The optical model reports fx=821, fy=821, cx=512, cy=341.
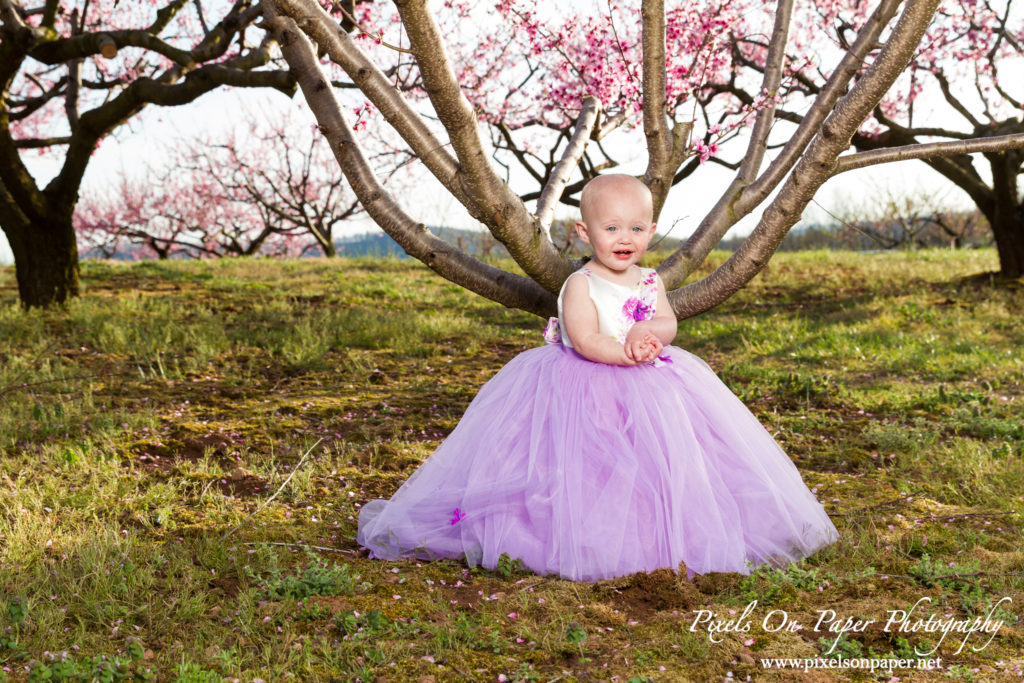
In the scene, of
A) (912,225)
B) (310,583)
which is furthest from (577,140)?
(912,225)

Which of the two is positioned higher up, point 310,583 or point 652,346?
point 652,346

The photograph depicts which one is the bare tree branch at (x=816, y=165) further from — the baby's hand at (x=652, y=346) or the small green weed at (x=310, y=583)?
the small green weed at (x=310, y=583)

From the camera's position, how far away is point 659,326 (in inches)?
143

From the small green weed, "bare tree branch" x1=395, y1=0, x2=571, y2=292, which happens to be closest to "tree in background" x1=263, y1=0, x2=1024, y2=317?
"bare tree branch" x1=395, y1=0, x2=571, y2=292

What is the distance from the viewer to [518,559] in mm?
3334

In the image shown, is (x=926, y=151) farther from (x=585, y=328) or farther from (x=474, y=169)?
(x=474, y=169)

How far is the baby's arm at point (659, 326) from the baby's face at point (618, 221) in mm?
258

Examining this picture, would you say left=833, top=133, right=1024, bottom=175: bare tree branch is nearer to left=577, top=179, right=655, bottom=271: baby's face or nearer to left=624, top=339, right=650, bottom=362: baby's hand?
left=577, top=179, right=655, bottom=271: baby's face

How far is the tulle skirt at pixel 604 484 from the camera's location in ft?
10.7

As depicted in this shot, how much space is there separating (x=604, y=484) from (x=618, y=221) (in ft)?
3.61

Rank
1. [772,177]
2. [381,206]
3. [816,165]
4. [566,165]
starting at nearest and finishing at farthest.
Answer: [816,165]
[381,206]
[772,177]
[566,165]

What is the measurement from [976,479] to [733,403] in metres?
1.71

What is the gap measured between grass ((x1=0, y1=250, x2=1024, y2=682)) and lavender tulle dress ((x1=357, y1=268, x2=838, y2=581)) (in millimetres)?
142

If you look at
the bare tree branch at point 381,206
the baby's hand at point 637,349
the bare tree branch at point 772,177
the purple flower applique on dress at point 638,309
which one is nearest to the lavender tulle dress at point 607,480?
the purple flower applique on dress at point 638,309
